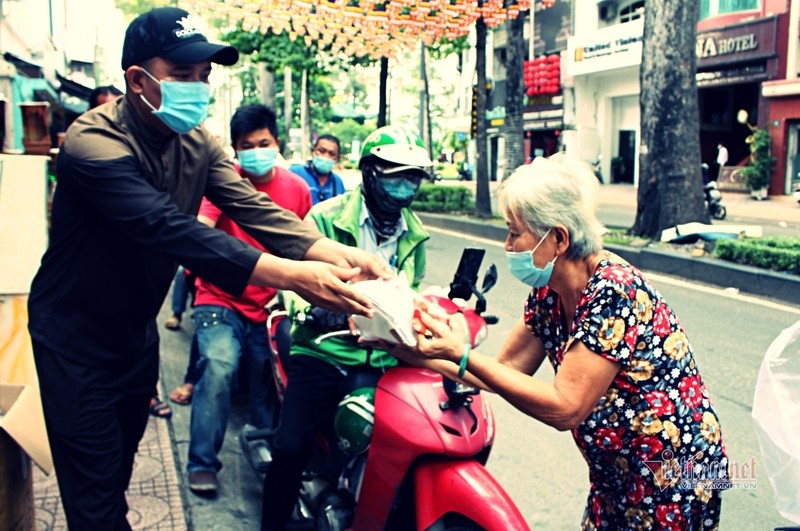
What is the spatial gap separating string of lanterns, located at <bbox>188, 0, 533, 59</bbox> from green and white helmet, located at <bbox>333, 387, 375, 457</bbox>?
785cm

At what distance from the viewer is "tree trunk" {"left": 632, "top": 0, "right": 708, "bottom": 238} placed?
35.5ft

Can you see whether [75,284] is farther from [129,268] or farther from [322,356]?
[322,356]

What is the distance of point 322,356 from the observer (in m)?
2.98

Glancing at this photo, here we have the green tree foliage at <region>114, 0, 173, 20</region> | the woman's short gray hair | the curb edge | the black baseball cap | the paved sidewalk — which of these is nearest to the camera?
the woman's short gray hair

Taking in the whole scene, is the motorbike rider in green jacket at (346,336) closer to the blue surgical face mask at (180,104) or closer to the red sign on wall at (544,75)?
the blue surgical face mask at (180,104)

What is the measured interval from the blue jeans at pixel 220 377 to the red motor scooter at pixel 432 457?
95 cm

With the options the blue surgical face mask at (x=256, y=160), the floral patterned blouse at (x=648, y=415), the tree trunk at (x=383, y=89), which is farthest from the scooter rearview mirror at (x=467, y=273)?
the tree trunk at (x=383, y=89)

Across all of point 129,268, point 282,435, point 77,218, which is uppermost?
point 77,218

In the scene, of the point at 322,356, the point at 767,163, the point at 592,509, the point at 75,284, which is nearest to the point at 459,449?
the point at 592,509

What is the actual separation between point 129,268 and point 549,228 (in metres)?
1.20

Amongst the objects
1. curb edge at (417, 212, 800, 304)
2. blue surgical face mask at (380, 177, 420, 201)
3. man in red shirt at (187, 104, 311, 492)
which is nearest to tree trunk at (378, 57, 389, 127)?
curb edge at (417, 212, 800, 304)

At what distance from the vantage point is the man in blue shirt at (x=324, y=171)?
695 centimetres

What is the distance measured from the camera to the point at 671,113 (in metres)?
10.9

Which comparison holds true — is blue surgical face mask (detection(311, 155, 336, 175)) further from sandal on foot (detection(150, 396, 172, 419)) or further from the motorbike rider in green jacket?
the motorbike rider in green jacket
